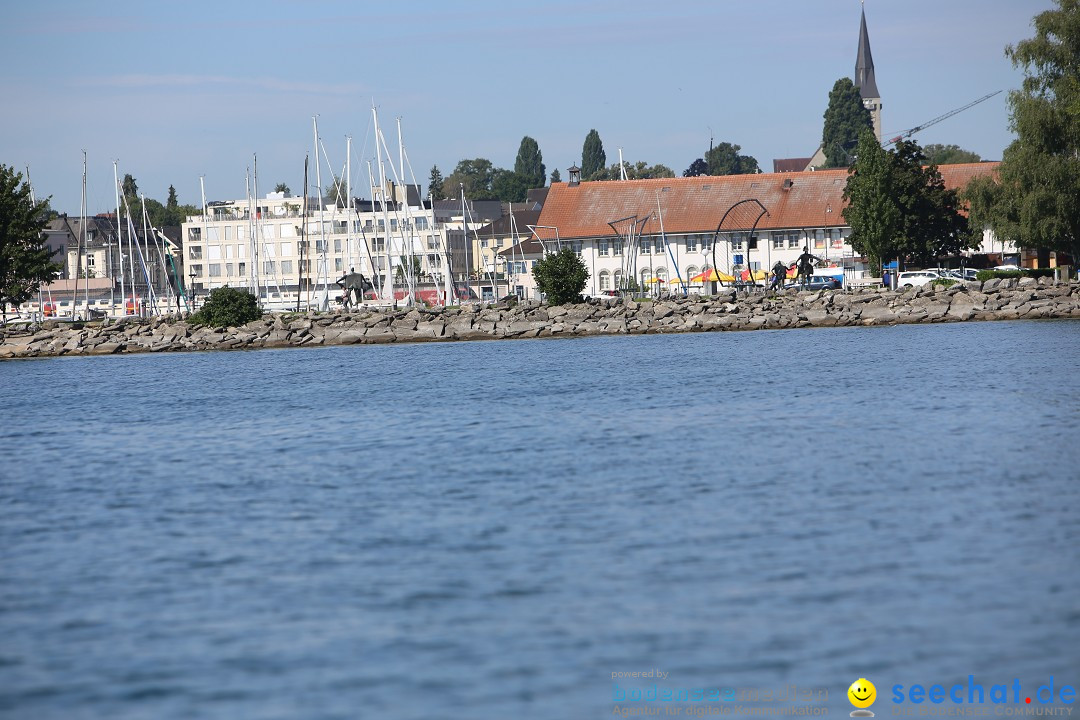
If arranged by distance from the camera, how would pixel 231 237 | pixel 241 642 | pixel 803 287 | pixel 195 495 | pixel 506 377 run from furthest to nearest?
pixel 231 237
pixel 803 287
pixel 506 377
pixel 195 495
pixel 241 642

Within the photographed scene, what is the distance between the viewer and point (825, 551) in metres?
13.6

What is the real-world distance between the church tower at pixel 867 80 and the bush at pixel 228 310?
442 feet

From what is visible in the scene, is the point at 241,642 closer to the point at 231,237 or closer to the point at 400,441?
the point at 400,441

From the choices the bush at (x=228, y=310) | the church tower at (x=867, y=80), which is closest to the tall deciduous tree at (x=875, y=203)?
the bush at (x=228, y=310)

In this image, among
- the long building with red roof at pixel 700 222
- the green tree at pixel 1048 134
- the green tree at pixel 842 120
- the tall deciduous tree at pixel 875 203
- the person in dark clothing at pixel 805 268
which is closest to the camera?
the green tree at pixel 1048 134

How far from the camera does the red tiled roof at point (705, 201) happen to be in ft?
345

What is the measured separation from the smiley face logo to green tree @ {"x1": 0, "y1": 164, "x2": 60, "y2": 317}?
221ft

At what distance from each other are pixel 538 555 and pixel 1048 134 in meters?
55.6

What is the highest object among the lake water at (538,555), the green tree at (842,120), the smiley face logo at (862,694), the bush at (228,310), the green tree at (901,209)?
the green tree at (842,120)

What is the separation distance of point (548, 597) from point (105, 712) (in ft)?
13.6

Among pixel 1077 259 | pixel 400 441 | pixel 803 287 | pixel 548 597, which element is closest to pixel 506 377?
pixel 400 441

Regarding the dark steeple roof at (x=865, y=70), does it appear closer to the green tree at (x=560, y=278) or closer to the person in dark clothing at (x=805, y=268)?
the person in dark clothing at (x=805, y=268)

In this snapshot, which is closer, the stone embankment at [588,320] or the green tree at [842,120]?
the stone embankment at [588,320]

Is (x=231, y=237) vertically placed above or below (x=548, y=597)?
above
